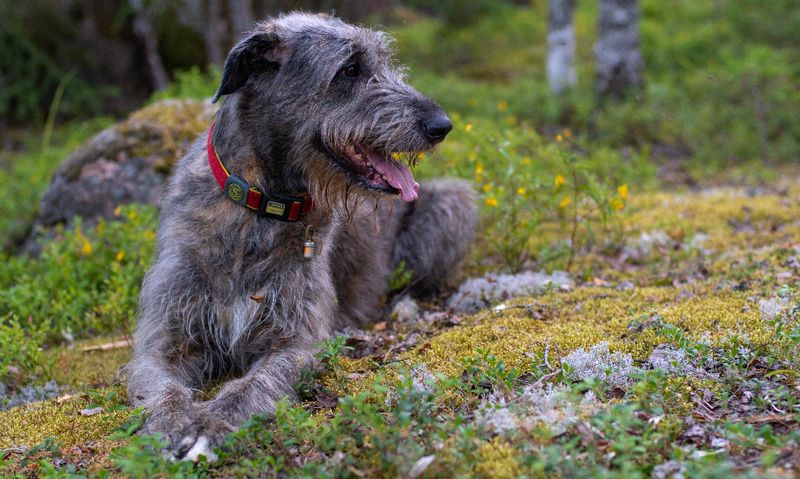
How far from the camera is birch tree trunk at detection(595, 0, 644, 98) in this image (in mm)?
12273

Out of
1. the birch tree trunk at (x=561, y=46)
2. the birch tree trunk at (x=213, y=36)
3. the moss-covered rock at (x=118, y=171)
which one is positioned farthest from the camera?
the birch tree trunk at (x=213, y=36)

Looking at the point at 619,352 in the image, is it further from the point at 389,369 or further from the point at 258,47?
the point at 258,47

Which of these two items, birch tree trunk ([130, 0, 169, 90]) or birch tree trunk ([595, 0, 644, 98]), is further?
birch tree trunk ([130, 0, 169, 90])

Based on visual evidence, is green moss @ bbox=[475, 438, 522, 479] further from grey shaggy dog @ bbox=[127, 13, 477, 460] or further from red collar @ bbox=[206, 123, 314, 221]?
red collar @ bbox=[206, 123, 314, 221]

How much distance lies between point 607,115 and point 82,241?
8.37 m

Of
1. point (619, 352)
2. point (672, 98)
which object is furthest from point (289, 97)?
point (672, 98)

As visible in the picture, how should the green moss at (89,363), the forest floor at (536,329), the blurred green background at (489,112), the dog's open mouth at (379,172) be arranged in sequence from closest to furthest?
1. the forest floor at (536,329)
2. the dog's open mouth at (379,172)
3. the green moss at (89,363)
4. the blurred green background at (489,112)

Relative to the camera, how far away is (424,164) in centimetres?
798

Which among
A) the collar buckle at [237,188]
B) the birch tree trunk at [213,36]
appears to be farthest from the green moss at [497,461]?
the birch tree trunk at [213,36]

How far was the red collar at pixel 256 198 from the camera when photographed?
435cm

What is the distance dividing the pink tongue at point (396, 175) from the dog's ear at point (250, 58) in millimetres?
805

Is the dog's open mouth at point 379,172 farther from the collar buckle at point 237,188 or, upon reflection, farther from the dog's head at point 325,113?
the collar buckle at point 237,188

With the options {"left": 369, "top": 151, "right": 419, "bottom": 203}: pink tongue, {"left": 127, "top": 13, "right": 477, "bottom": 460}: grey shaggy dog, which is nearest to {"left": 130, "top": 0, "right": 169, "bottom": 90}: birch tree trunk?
{"left": 127, "top": 13, "right": 477, "bottom": 460}: grey shaggy dog

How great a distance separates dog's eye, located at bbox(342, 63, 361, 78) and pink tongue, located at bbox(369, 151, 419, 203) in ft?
1.65
